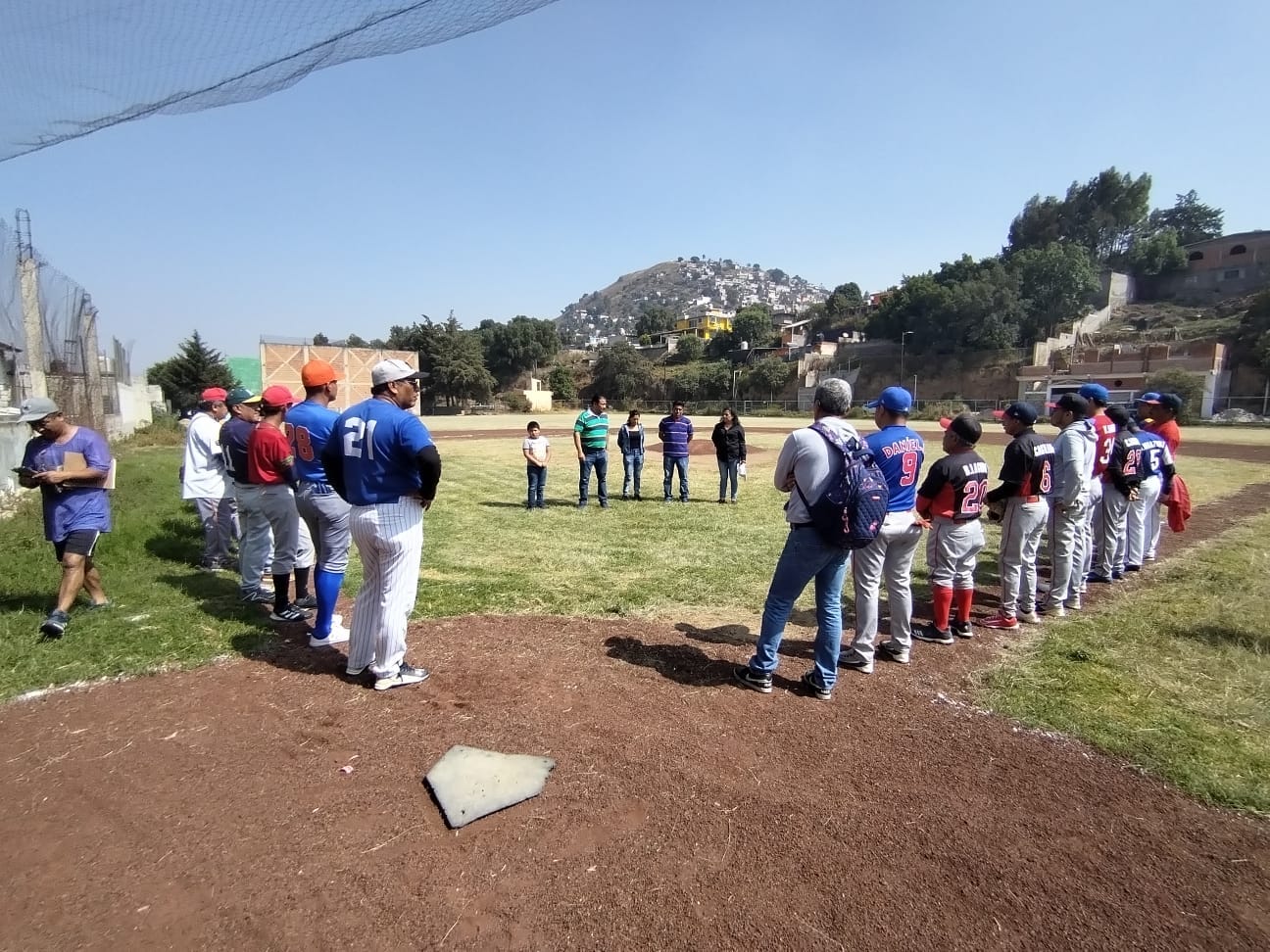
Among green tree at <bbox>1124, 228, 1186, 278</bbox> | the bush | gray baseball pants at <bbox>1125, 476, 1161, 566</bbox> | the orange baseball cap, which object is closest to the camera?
the orange baseball cap

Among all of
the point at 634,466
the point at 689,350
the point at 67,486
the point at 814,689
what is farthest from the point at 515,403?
the point at 814,689

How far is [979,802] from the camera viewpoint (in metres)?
3.24

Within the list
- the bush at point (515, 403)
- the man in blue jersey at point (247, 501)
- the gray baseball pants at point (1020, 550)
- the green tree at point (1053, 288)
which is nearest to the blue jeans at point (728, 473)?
the gray baseball pants at point (1020, 550)

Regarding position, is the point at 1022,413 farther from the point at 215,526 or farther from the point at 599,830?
the point at 215,526

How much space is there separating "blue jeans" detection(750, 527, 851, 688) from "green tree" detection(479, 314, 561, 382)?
266 feet

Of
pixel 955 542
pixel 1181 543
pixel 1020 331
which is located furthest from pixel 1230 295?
pixel 955 542

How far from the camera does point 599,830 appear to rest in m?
2.98

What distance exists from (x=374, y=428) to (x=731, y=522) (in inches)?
298

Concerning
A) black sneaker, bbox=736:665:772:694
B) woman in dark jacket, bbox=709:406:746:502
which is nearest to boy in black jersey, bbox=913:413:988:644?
black sneaker, bbox=736:665:772:694

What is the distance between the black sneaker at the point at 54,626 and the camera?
4973 mm

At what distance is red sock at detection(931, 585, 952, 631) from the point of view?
209 inches

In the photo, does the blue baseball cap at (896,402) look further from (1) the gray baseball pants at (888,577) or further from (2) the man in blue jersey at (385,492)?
(2) the man in blue jersey at (385,492)

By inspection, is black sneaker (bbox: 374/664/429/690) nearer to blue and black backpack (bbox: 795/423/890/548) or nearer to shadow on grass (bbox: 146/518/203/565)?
blue and black backpack (bbox: 795/423/890/548)

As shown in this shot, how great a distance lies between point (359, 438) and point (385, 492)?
0.36 meters
